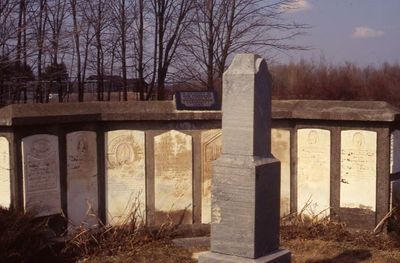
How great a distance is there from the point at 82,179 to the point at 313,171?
2.96 meters

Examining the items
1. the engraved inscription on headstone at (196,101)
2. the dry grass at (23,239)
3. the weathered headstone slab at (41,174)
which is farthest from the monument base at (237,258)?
the engraved inscription on headstone at (196,101)

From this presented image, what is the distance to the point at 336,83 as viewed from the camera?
64.7 ft

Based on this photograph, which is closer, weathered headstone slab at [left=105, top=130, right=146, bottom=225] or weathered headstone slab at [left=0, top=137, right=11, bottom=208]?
weathered headstone slab at [left=0, top=137, right=11, bottom=208]

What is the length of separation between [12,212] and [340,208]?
4027mm

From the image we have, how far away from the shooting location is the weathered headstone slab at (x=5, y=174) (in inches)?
278

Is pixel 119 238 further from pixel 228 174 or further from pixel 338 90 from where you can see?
pixel 338 90

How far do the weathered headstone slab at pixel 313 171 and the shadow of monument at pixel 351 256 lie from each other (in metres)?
1.16

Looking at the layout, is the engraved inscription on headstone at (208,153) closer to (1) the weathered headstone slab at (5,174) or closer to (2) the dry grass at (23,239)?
(2) the dry grass at (23,239)

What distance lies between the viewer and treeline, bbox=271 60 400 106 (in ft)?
59.2

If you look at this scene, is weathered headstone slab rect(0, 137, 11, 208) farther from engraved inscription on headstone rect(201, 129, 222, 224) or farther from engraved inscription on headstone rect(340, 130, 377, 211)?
engraved inscription on headstone rect(340, 130, 377, 211)

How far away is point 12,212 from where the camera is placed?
6699 millimetres

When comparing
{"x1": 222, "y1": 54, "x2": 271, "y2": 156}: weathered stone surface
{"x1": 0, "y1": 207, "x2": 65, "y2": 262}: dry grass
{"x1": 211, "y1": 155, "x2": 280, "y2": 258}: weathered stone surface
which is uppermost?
{"x1": 222, "y1": 54, "x2": 271, "y2": 156}: weathered stone surface

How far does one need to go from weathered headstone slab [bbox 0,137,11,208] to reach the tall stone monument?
2.73m

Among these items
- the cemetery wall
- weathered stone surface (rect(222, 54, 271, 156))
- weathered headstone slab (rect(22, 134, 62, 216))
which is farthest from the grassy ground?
weathered stone surface (rect(222, 54, 271, 156))
